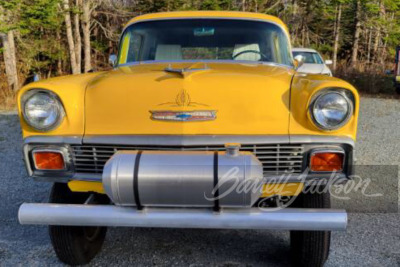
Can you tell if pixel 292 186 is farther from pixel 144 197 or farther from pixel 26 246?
pixel 26 246

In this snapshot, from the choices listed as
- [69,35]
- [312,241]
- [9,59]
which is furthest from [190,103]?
[69,35]

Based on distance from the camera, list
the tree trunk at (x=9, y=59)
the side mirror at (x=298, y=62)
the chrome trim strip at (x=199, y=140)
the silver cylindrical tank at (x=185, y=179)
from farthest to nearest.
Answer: the tree trunk at (x=9, y=59) < the side mirror at (x=298, y=62) < the chrome trim strip at (x=199, y=140) < the silver cylindrical tank at (x=185, y=179)

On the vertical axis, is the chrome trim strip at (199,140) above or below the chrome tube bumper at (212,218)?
above

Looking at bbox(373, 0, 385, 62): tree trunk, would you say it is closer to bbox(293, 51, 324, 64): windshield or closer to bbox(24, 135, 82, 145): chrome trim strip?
bbox(293, 51, 324, 64): windshield

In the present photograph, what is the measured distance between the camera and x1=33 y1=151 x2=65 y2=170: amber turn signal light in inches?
99.1

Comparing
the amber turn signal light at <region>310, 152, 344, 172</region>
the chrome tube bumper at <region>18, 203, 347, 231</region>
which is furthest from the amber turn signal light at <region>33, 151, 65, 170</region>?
the amber turn signal light at <region>310, 152, 344, 172</region>

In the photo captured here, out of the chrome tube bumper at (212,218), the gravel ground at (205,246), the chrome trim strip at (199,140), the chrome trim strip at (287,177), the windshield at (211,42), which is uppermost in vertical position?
the windshield at (211,42)

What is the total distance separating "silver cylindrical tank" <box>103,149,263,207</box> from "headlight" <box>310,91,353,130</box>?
544 mm

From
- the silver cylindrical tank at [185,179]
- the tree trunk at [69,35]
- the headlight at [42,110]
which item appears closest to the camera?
the silver cylindrical tank at [185,179]

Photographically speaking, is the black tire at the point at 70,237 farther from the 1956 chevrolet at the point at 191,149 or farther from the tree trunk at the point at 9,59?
the tree trunk at the point at 9,59

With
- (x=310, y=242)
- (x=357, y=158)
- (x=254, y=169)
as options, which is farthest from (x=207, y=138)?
(x=357, y=158)

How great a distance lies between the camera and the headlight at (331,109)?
2.40m

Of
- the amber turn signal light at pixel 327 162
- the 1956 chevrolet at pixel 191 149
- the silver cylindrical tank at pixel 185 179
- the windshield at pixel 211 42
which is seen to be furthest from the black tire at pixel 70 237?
the amber turn signal light at pixel 327 162

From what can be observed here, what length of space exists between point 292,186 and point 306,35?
24649 millimetres
